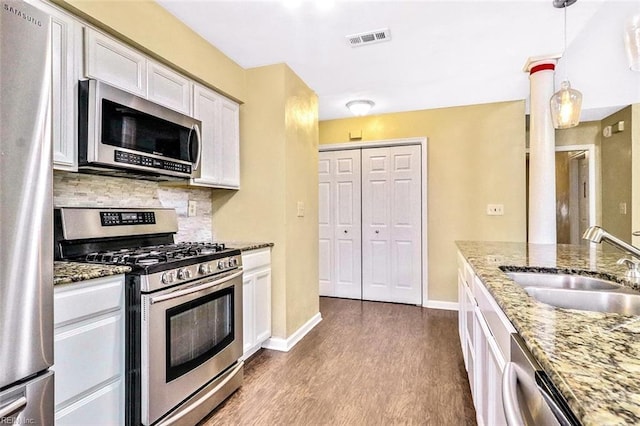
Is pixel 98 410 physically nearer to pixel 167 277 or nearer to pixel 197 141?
pixel 167 277

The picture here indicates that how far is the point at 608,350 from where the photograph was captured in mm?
689

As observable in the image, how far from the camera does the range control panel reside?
1977mm

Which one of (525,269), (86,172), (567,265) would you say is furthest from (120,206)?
(567,265)

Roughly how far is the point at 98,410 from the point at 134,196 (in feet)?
4.34

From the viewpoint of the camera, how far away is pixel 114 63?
1.86 metres

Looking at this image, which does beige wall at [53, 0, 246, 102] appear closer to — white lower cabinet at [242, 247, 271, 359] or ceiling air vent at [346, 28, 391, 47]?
ceiling air vent at [346, 28, 391, 47]

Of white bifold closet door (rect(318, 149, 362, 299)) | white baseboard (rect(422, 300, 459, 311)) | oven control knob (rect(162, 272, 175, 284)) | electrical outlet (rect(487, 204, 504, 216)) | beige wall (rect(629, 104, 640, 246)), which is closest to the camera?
oven control knob (rect(162, 272, 175, 284))

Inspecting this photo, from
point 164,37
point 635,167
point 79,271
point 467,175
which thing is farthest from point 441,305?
point 164,37

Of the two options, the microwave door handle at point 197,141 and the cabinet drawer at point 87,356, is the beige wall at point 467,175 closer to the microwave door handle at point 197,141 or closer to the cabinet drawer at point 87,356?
the microwave door handle at point 197,141

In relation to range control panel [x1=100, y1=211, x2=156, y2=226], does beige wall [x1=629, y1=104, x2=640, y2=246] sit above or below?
above

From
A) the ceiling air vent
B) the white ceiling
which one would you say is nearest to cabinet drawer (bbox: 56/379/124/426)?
the white ceiling

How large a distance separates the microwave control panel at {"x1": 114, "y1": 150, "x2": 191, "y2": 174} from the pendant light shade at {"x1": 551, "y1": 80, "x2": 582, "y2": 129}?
8.39 ft

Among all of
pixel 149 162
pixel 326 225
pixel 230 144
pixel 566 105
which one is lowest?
pixel 326 225

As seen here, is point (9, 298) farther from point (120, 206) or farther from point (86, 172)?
point (120, 206)
